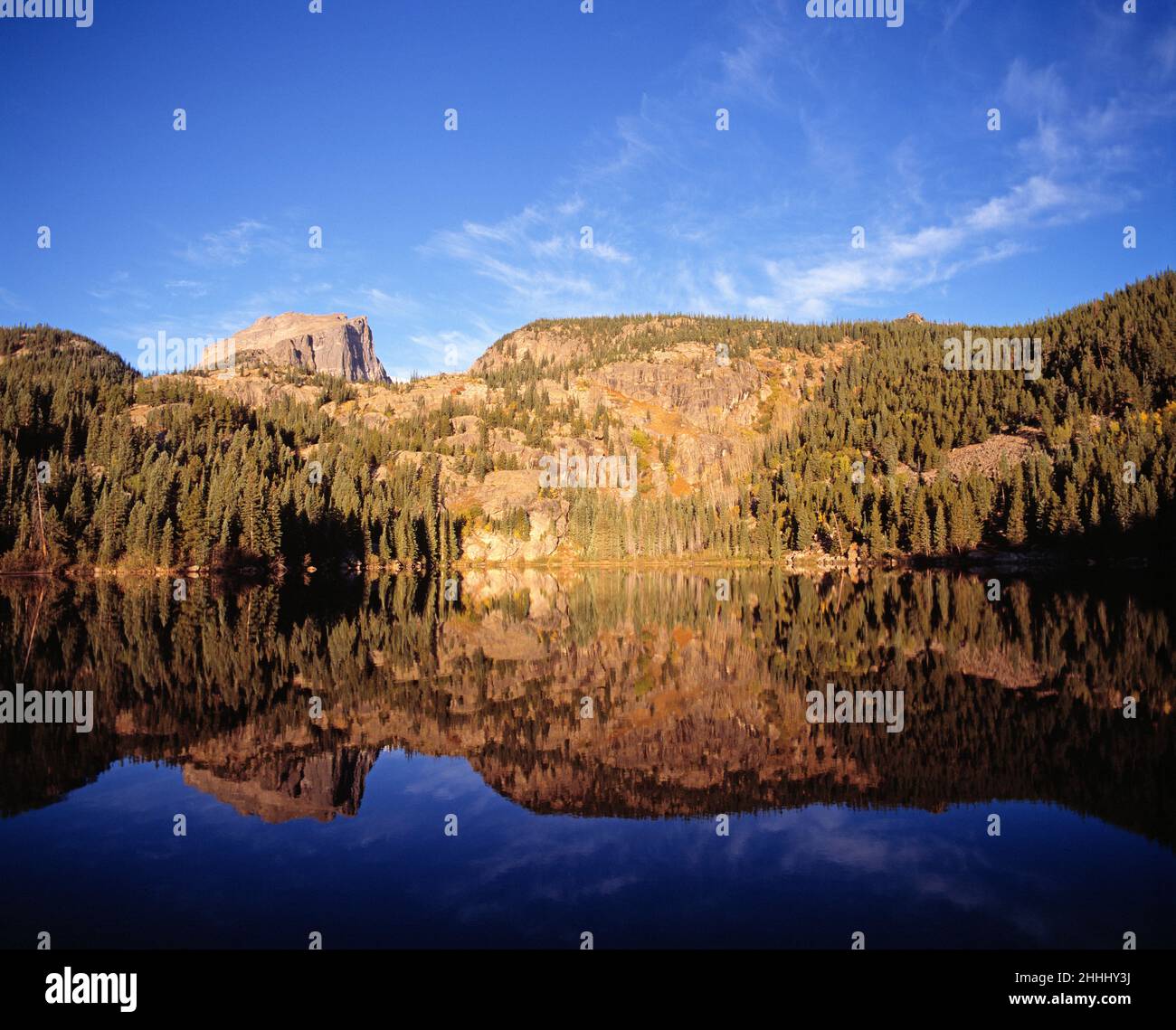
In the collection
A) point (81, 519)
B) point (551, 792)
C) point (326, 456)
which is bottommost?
point (551, 792)

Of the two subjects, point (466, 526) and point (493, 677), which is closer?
point (493, 677)

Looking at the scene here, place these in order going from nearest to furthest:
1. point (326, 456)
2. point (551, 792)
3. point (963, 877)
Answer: point (963, 877)
point (551, 792)
point (326, 456)

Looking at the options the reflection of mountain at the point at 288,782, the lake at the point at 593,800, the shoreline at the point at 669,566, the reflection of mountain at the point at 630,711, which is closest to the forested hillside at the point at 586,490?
the shoreline at the point at 669,566

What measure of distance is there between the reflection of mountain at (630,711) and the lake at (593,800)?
0.11m

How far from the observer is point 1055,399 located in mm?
159625

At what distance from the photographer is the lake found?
313 inches

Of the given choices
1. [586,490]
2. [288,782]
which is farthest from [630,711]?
[586,490]

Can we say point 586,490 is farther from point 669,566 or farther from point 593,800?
point 593,800

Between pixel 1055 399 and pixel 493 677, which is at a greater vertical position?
pixel 1055 399

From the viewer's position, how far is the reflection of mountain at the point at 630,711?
12445 mm

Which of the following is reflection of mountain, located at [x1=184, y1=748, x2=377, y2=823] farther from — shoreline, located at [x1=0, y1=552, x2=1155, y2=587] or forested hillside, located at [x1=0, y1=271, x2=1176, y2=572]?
forested hillside, located at [x1=0, y1=271, x2=1176, y2=572]
